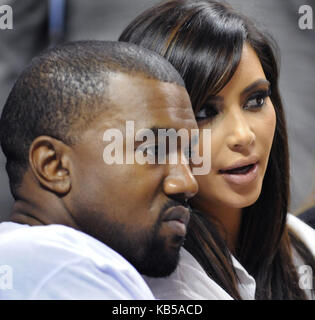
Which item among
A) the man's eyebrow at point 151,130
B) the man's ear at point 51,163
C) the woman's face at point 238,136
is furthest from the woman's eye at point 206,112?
the man's ear at point 51,163

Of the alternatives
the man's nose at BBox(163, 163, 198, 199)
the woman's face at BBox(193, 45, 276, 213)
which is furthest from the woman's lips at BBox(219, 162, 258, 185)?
the man's nose at BBox(163, 163, 198, 199)

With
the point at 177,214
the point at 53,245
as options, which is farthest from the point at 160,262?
the point at 53,245

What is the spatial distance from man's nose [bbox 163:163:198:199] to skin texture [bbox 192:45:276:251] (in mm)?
80

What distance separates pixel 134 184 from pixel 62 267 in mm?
155

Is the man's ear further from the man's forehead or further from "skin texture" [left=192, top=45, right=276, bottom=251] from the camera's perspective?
"skin texture" [left=192, top=45, right=276, bottom=251]

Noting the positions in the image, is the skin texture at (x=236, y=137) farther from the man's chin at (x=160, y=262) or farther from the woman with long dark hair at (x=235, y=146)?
the man's chin at (x=160, y=262)

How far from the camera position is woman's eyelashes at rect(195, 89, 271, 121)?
0.94 meters

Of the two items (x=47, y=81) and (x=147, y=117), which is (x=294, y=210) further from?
(x=47, y=81)

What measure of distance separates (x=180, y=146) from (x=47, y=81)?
0.20 m

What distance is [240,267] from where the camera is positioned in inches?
40.0

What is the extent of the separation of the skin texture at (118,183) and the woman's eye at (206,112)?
63mm

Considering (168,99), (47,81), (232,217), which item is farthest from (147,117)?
(232,217)

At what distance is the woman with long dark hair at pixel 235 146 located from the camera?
93 cm

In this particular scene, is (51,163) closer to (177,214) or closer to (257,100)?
(177,214)
